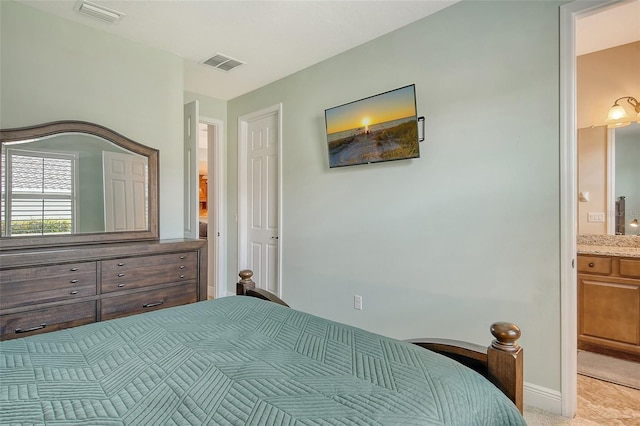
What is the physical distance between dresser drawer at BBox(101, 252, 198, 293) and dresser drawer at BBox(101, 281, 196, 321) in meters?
0.06

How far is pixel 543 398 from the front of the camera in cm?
198

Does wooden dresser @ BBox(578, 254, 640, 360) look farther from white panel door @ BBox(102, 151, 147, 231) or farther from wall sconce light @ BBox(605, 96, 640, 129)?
white panel door @ BBox(102, 151, 147, 231)

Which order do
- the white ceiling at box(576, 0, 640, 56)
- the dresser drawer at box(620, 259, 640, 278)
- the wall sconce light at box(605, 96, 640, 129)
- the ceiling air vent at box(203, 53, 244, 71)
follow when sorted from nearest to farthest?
the white ceiling at box(576, 0, 640, 56)
the dresser drawer at box(620, 259, 640, 278)
the wall sconce light at box(605, 96, 640, 129)
the ceiling air vent at box(203, 53, 244, 71)

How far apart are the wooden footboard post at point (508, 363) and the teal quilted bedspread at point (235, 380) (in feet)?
0.34

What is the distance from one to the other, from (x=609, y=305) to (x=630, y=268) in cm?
34

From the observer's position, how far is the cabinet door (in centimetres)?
255

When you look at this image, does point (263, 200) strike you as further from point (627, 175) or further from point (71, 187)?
point (627, 175)

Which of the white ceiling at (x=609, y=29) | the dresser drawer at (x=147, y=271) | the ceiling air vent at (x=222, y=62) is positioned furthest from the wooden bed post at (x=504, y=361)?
the ceiling air vent at (x=222, y=62)

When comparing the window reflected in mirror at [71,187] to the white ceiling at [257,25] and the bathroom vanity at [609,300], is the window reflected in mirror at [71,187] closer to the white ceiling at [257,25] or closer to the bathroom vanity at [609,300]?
the white ceiling at [257,25]

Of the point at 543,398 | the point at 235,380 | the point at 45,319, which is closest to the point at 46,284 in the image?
the point at 45,319

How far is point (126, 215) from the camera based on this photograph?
2.75 metres

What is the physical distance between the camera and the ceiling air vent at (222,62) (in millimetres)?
3133

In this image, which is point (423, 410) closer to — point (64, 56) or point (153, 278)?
point (153, 278)

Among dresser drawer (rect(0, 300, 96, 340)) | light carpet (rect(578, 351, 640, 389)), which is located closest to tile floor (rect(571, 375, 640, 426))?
light carpet (rect(578, 351, 640, 389))
